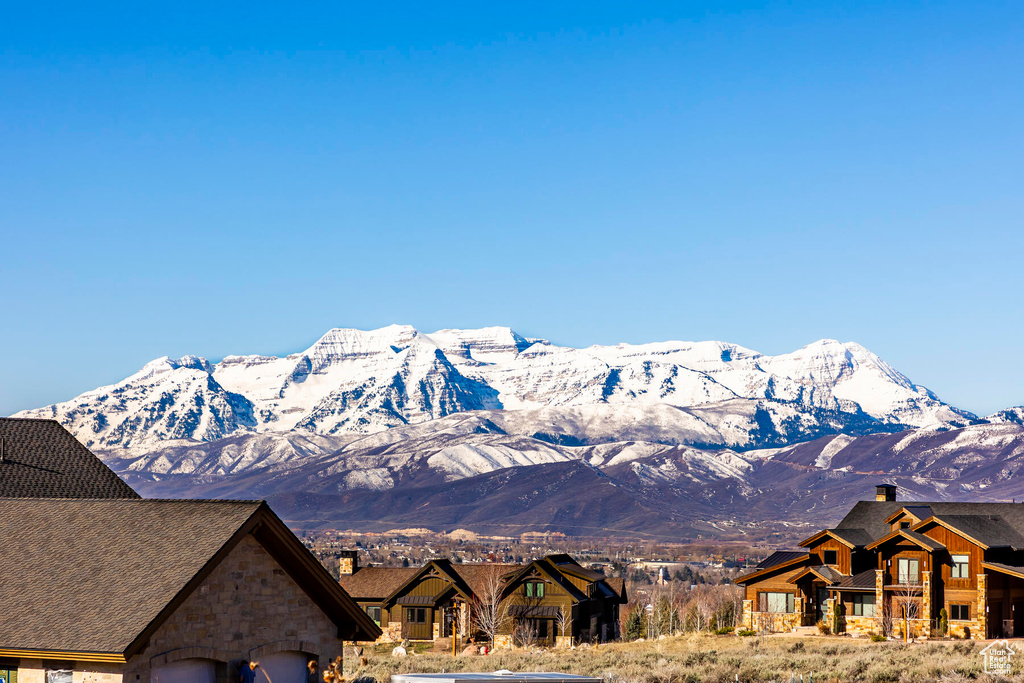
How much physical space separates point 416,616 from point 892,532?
40550 mm

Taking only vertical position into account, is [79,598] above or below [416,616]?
above

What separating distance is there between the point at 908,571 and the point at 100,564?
186ft

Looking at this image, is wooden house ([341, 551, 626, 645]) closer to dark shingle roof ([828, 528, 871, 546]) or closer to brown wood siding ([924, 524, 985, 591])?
dark shingle roof ([828, 528, 871, 546])

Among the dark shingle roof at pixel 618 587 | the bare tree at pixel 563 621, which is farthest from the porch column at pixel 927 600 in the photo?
the dark shingle roof at pixel 618 587

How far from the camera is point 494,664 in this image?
53562 millimetres

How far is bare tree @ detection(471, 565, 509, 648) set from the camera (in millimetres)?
92875

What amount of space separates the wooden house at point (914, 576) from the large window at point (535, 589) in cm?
2114

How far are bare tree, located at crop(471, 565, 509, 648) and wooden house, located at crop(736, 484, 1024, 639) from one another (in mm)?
20795

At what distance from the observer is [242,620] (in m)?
26.0

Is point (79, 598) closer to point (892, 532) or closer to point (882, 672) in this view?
point (882, 672)

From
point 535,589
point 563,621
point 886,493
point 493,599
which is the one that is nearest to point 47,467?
point 493,599

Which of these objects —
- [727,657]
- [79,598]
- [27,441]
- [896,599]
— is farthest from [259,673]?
[896,599]

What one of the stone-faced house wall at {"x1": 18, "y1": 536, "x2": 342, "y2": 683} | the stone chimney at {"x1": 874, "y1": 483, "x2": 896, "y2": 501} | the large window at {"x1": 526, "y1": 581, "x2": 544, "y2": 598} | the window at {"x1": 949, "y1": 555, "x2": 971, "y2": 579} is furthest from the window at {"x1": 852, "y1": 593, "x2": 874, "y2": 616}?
the stone-faced house wall at {"x1": 18, "y1": 536, "x2": 342, "y2": 683}

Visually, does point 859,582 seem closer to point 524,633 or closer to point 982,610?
point 982,610
